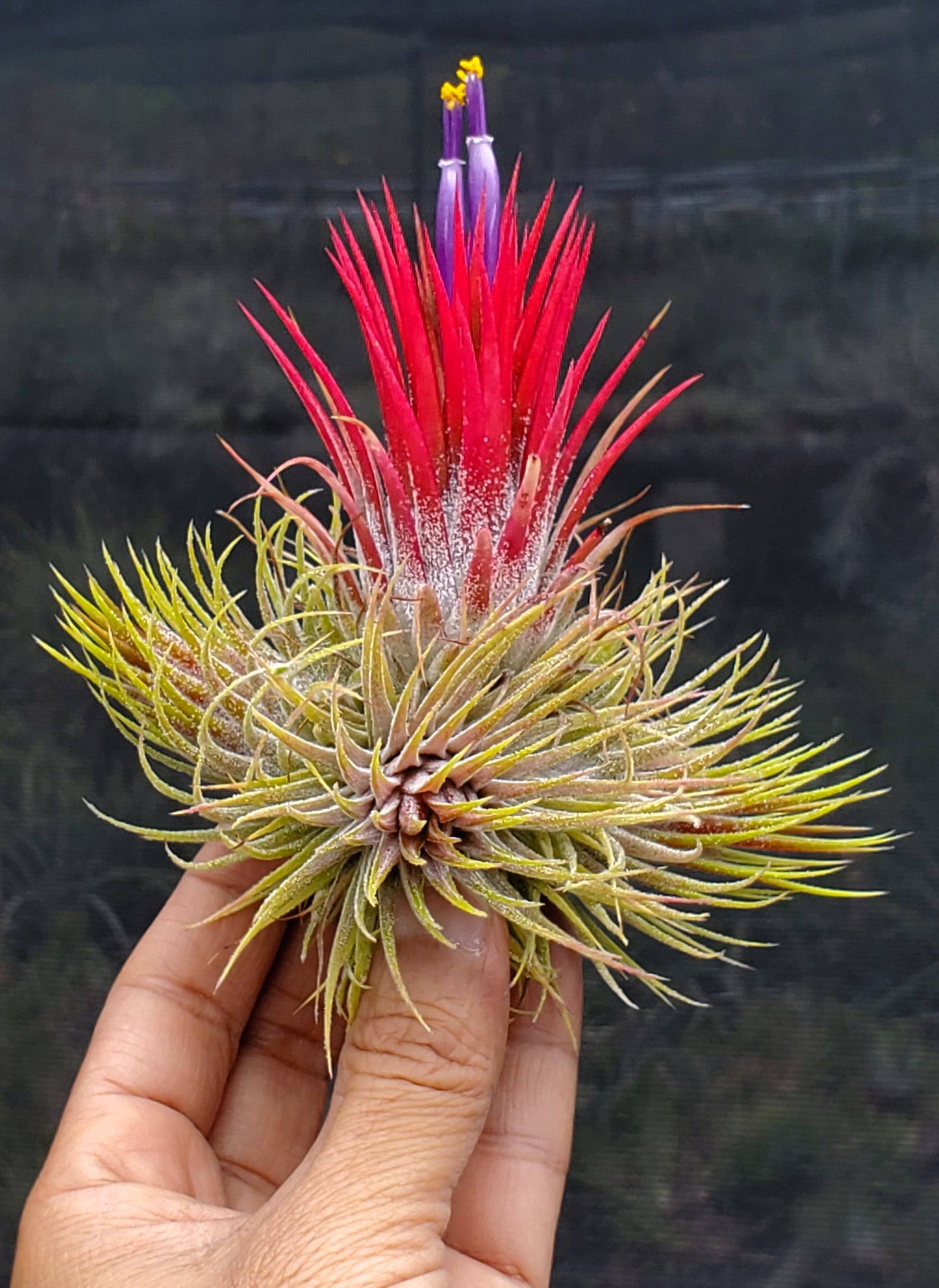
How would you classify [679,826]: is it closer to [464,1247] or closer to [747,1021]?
[464,1247]

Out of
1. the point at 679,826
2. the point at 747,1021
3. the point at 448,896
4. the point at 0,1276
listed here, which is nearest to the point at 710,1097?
the point at 747,1021

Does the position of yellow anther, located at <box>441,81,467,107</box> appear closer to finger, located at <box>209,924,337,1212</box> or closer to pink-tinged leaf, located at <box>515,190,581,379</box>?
pink-tinged leaf, located at <box>515,190,581,379</box>

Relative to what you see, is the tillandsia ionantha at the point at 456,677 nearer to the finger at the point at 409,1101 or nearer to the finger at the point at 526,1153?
the finger at the point at 409,1101

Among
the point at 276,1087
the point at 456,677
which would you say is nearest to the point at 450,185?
the point at 456,677

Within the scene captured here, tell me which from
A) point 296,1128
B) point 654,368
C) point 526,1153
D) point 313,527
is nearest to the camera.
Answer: point 313,527

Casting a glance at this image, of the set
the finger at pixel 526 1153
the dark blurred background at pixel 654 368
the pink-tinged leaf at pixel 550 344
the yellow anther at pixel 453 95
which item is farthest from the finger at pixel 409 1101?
the dark blurred background at pixel 654 368

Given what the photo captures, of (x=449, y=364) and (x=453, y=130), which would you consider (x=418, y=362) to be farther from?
(x=453, y=130)

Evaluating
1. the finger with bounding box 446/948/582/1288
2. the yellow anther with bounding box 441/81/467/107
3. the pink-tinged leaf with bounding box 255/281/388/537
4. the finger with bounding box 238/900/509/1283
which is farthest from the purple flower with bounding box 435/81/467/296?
the finger with bounding box 446/948/582/1288
